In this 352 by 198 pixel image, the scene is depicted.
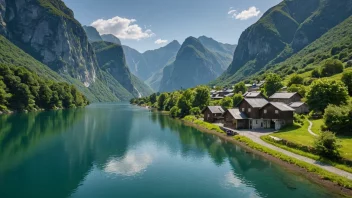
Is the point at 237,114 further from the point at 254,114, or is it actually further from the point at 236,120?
the point at 254,114

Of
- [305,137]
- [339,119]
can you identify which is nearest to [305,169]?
[305,137]

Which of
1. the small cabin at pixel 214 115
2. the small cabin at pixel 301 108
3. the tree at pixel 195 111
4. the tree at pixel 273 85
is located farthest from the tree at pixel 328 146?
the tree at pixel 273 85

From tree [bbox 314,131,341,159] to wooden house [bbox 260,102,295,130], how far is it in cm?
2952

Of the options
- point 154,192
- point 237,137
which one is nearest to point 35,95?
point 237,137

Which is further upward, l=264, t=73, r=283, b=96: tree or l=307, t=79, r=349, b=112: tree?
l=264, t=73, r=283, b=96: tree

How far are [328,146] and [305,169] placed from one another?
6.18m

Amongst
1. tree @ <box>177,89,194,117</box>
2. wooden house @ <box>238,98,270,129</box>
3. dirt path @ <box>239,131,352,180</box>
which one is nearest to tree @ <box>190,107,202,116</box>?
tree @ <box>177,89,194,117</box>

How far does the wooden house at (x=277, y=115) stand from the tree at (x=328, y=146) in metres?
29.5

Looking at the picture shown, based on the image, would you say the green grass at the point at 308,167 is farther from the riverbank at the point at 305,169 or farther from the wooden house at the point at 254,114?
the wooden house at the point at 254,114

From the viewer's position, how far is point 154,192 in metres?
37.6

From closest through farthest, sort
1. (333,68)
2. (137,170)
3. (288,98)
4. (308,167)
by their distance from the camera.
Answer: (308,167), (137,170), (288,98), (333,68)

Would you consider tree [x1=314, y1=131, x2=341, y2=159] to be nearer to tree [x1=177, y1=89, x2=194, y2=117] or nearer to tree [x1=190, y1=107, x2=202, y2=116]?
tree [x1=190, y1=107, x2=202, y2=116]

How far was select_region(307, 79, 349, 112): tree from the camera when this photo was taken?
253ft

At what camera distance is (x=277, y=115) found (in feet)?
255
